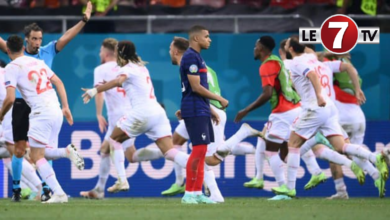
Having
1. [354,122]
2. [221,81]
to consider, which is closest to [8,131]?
[221,81]

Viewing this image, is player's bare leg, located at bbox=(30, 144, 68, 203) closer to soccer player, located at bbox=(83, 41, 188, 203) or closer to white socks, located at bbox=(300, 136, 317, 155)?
soccer player, located at bbox=(83, 41, 188, 203)

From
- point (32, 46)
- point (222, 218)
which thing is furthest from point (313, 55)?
point (222, 218)

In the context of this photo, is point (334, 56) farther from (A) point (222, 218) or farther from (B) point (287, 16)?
(A) point (222, 218)

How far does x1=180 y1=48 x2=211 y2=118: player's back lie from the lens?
13266mm

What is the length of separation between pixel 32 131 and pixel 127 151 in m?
3.35

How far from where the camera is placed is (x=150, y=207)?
1302cm

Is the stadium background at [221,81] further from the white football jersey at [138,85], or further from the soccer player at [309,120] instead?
the white football jersey at [138,85]

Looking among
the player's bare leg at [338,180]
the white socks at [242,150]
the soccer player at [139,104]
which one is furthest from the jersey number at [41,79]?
the player's bare leg at [338,180]

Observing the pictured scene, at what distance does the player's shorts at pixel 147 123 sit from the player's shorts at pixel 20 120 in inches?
52.9

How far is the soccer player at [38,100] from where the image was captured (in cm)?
1377

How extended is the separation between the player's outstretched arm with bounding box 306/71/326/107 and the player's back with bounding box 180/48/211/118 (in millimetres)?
2016

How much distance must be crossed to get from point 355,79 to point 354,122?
98cm

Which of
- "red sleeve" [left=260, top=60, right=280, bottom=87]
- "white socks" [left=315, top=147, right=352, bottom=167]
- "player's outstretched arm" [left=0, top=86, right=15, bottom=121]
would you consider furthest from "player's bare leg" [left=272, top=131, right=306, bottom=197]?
"player's outstretched arm" [left=0, top=86, right=15, bottom=121]

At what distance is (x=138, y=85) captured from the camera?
15.2 m
